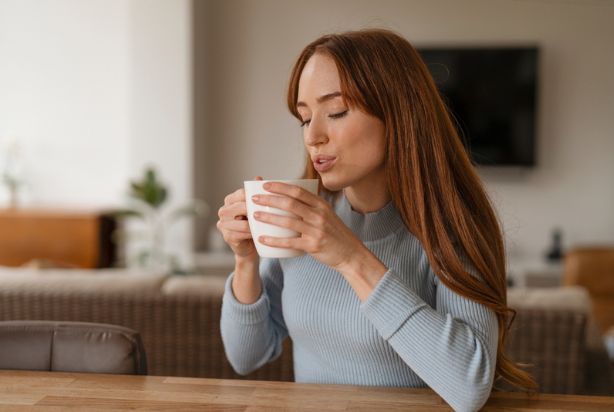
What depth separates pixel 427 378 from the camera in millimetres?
1021

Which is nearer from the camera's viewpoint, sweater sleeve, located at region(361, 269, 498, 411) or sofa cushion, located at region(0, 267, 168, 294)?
sweater sleeve, located at region(361, 269, 498, 411)

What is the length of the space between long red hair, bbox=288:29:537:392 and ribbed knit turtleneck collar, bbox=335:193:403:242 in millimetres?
103

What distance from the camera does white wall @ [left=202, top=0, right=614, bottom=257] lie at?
5652 mm

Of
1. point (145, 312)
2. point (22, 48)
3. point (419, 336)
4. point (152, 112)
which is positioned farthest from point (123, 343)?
point (22, 48)

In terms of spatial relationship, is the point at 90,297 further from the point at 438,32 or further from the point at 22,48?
the point at 22,48

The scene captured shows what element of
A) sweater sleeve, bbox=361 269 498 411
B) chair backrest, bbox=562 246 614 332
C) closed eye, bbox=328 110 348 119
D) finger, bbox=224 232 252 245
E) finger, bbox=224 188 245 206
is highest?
closed eye, bbox=328 110 348 119

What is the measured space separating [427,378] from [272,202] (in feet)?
1.00

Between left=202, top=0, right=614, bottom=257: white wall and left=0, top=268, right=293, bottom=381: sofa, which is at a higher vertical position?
left=202, top=0, right=614, bottom=257: white wall

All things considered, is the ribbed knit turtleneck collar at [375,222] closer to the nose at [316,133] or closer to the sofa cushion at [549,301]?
the nose at [316,133]

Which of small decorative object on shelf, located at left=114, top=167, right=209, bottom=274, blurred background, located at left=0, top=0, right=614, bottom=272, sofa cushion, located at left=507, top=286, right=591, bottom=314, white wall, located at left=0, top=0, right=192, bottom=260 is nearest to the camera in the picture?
sofa cushion, located at left=507, top=286, right=591, bottom=314

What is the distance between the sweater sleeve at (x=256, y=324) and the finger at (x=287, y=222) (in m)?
0.35

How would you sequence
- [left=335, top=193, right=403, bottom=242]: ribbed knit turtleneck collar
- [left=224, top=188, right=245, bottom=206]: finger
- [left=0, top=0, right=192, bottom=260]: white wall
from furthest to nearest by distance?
1. [left=0, top=0, right=192, bottom=260]: white wall
2. [left=335, top=193, right=403, bottom=242]: ribbed knit turtleneck collar
3. [left=224, top=188, right=245, bottom=206]: finger

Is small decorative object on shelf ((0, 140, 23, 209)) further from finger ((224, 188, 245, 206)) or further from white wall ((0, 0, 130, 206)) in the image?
finger ((224, 188, 245, 206))

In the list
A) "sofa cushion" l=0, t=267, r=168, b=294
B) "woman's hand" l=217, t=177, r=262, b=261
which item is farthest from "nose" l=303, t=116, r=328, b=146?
"sofa cushion" l=0, t=267, r=168, b=294
